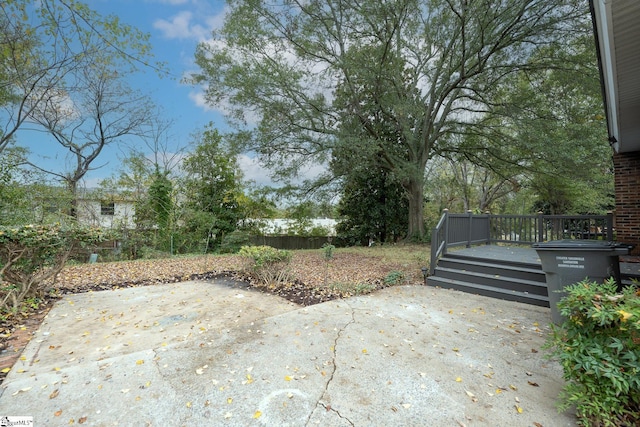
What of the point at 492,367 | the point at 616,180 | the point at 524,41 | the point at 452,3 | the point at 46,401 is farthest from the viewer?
→ the point at 524,41

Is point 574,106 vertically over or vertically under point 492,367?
over

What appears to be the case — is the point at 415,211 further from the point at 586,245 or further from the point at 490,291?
the point at 586,245

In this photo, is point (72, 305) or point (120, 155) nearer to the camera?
point (72, 305)

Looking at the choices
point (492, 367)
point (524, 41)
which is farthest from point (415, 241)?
point (492, 367)

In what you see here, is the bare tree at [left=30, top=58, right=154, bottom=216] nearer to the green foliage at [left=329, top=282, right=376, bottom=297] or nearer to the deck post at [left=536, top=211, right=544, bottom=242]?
the green foliage at [left=329, top=282, right=376, bottom=297]

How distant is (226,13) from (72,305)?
9.20 m

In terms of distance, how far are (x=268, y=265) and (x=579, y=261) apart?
459cm

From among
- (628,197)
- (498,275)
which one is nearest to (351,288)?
(498,275)

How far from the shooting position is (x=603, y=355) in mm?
1901

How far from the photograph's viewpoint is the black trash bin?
128 inches

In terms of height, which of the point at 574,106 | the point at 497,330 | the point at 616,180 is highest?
the point at 574,106

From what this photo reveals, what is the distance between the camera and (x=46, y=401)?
2131 mm

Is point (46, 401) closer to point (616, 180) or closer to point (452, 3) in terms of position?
point (616, 180)

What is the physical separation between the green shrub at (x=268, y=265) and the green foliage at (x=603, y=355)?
4269 millimetres
